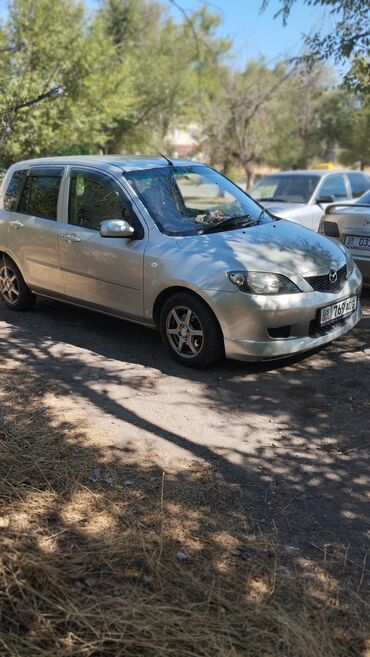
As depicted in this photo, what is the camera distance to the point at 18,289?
684 centimetres

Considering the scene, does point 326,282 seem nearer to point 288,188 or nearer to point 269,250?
point 269,250

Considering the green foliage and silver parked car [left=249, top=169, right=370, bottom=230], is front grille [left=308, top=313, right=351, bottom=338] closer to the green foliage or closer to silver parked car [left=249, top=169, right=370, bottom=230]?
the green foliage

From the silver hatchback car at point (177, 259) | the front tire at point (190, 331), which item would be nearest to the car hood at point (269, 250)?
the silver hatchback car at point (177, 259)

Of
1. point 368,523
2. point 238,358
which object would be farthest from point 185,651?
point 238,358

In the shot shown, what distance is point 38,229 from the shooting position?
628cm

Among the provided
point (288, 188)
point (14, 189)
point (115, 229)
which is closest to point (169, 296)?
point (115, 229)

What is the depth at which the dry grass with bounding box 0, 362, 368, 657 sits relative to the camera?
7.27 feet

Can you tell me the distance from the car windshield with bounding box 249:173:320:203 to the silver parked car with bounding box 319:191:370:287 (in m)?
3.14

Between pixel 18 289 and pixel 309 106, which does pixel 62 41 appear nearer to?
pixel 18 289

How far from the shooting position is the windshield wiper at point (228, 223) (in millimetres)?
5398

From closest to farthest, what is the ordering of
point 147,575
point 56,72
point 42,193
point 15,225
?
point 147,575, point 42,193, point 15,225, point 56,72

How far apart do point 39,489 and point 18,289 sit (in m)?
4.05

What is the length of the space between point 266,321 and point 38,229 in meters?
2.93

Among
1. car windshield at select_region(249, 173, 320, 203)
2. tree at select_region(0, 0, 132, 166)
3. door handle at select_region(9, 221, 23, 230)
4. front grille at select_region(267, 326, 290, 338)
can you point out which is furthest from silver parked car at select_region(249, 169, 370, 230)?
tree at select_region(0, 0, 132, 166)
